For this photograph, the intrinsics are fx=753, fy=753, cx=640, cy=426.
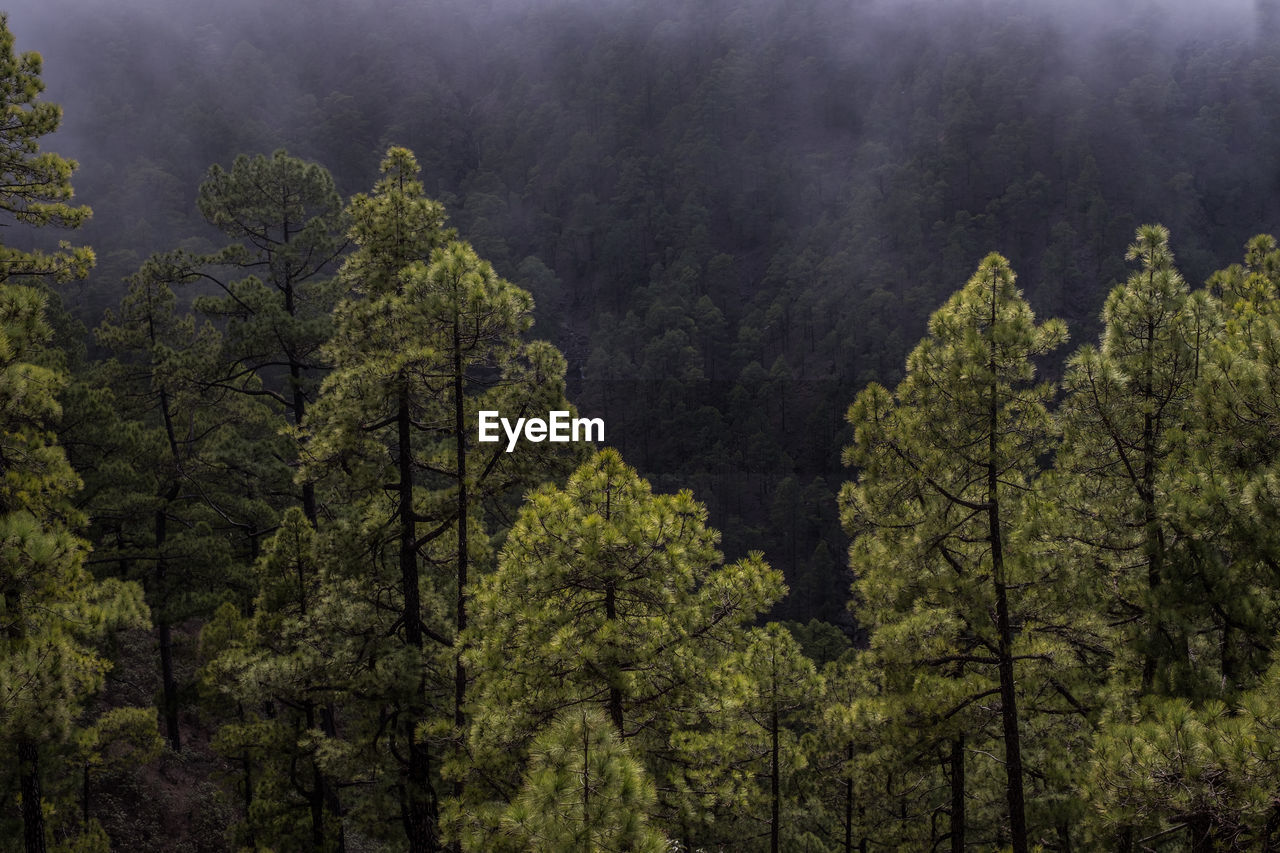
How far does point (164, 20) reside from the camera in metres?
123

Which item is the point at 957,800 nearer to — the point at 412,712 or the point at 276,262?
the point at 412,712

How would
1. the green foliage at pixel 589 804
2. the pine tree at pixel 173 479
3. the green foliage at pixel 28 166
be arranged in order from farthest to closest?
the pine tree at pixel 173 479 < the green foliage at pixel 28 166 < the green foliage at pixel 589 804

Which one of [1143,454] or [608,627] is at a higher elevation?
[1143,454]

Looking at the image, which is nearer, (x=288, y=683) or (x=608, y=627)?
(x=608, y=627)

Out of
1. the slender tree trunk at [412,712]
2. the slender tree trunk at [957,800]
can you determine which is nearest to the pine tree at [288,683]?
the slender tree trunk at [412,712]

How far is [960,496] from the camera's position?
807 centimetres

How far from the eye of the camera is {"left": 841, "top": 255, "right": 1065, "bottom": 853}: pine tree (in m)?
7.19

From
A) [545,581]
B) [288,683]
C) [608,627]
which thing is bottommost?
[288,683]

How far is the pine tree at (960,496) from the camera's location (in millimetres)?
7191

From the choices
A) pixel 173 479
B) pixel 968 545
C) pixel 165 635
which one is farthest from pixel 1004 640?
pixel 165 635

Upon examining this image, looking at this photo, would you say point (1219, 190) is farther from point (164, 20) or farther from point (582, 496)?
point (164, 20)

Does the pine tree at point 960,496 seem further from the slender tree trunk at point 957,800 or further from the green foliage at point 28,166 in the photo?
the green foliage at point 28,166

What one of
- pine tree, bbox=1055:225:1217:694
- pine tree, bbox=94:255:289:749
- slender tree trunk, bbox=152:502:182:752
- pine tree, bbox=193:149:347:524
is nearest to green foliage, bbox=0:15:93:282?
pine tree, bbox=193:149:347:524

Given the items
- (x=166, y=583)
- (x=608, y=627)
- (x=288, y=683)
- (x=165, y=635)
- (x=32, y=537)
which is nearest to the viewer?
(x=32, y=537)
